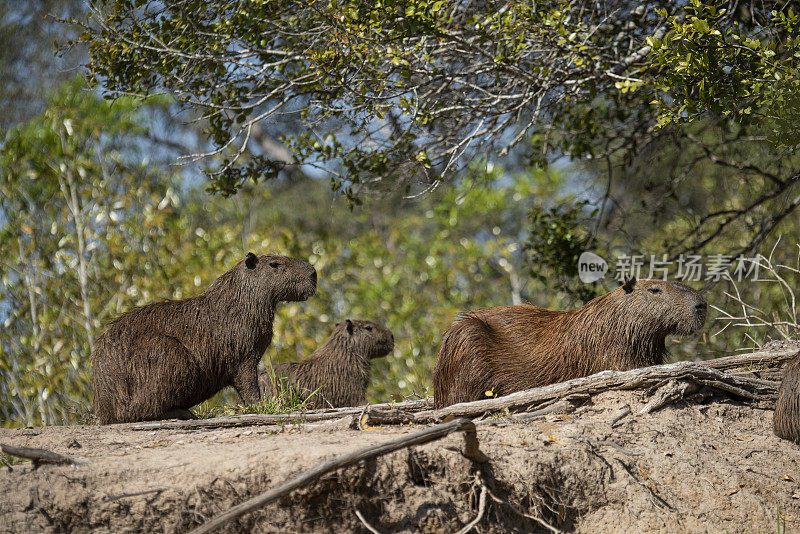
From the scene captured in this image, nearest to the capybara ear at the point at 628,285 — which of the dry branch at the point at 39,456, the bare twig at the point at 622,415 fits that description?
the bare twig at the point at 622,415

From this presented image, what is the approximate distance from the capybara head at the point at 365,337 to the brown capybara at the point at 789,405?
128 inches

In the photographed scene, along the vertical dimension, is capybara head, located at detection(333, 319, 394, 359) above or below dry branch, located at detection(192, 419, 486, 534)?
below

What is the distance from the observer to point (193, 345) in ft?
17.2

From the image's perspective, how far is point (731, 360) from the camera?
5379mm

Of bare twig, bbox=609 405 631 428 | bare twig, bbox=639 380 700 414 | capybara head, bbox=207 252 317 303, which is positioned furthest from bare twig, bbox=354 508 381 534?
capybara head, bbox=207 252 317 303

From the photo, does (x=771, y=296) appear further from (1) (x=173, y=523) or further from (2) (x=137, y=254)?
(1) (x=173, y=523)

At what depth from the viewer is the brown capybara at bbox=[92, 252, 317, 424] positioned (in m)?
5.00

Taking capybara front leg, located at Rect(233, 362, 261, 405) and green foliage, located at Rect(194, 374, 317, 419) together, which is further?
capybara front leg, located at Rect(233, 362, 261, 405)

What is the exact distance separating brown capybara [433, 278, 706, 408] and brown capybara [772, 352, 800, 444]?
0.65 m

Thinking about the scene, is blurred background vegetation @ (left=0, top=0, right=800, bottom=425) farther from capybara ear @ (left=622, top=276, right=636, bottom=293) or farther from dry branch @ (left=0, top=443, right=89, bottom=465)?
dry branch @ (left=0, top=443, right=89, bottom=465)

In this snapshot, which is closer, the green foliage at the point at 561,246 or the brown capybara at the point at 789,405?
the brown capybara at the point at 789,405

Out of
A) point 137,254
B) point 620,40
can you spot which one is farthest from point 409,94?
point 137,254

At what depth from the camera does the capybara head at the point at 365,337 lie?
6.70 m

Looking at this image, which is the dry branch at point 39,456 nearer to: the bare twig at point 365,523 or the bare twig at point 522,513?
the bare twig at point 365,523
